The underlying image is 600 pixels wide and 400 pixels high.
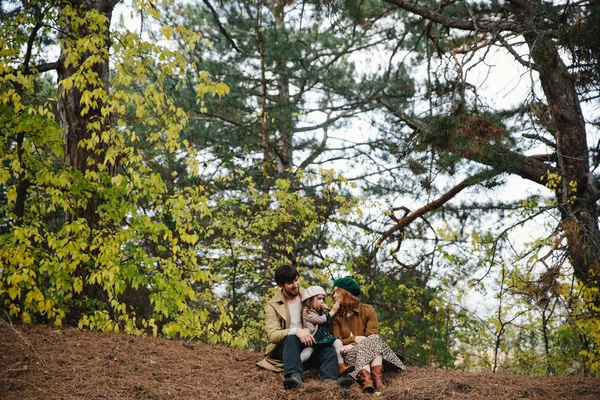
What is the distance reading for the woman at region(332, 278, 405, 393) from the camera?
4816 mm

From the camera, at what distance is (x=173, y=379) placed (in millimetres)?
4910

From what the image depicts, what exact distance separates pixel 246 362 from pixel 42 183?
300cm

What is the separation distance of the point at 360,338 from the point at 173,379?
1608 mm

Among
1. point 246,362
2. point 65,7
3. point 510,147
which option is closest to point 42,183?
point 65,7

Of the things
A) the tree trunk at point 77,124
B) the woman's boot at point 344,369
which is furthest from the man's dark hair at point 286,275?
the tree trunk at point 77,124

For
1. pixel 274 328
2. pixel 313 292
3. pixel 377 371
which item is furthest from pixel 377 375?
pixel 274 328

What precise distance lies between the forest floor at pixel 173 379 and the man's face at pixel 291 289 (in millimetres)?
694

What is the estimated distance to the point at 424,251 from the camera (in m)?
12.3

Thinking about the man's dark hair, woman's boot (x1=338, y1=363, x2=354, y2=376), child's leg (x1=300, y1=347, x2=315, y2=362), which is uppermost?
the man's dark hair

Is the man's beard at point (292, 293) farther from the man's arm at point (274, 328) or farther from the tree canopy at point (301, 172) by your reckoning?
the tree canopy at point (301, 172)

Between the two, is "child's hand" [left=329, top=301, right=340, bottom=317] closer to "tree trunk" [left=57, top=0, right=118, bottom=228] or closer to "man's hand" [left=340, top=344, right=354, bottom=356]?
"man's hand" [left=340, top=344, right=354, bottom=356]

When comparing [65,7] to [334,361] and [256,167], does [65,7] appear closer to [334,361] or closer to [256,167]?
[334,361]

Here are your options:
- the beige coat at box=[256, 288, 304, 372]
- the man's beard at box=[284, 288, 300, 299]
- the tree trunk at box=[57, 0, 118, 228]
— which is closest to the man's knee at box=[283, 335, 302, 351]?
the beige coat at box=[256, 288, 304, 372]

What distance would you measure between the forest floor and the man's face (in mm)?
694
